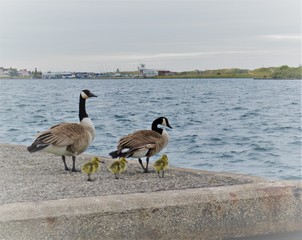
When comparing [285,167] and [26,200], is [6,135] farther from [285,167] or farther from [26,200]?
[26,200]

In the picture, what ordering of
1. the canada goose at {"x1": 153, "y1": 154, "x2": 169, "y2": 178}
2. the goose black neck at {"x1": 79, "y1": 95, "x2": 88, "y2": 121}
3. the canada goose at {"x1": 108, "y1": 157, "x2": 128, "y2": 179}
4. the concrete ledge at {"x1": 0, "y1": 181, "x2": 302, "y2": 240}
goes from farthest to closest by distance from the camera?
A: the goose black neck at {"x1": 79, "y1": 95, "x2": 88, "y2": 121}, the canada goose at {"x1": 153, "y1": 154, "x2": 169, "y2": 178}, the canada goose at {"x1": 108, "y1": 157, "x2": 128, "y2": 179}, the concrete ledge at {"x1": 0, "y1": 181, "x2": 302, "y2": 240}

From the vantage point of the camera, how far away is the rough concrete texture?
5102mm

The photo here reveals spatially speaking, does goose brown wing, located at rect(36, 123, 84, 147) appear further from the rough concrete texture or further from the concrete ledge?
the concrete ledge

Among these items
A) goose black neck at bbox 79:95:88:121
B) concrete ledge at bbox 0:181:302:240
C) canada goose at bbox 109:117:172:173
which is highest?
goose black neck at bbox 79:95:88:121

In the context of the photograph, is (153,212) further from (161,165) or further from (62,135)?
(62,135)

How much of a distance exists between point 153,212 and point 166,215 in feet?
0.50

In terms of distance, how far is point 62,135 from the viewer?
732 cm

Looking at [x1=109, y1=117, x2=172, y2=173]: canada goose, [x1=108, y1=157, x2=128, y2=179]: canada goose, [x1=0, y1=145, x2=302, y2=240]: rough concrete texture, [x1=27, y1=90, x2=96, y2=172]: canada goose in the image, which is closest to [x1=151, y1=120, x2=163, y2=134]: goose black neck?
[x1=109, y1=117, x2=172, y2=173]: canada goose

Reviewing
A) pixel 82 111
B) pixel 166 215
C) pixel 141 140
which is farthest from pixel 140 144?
pixel 166 215

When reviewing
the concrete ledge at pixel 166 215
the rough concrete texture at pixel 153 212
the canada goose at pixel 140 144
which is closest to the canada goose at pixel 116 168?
the canada goose at pixel 140 144

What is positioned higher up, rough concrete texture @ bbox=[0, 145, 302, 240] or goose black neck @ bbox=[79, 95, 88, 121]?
goose black neck @ bbox=[79, 95, 88, 121]

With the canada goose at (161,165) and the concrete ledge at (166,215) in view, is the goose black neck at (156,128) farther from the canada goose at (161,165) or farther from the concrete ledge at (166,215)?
the concrete ledge at (166,215)

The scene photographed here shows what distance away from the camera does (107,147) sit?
15.3 metres

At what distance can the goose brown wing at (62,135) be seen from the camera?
722cm
